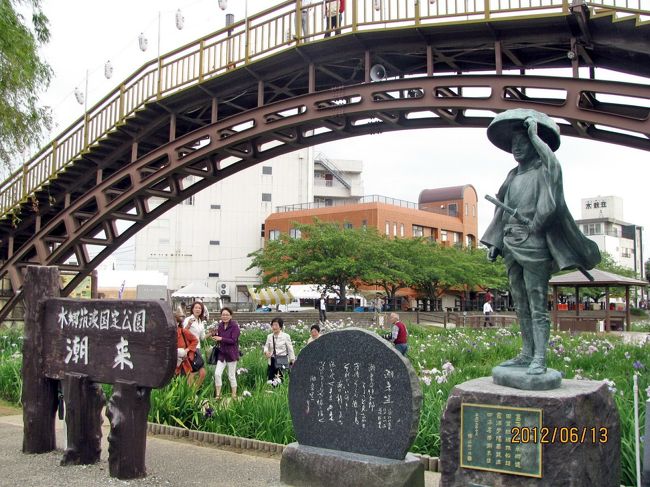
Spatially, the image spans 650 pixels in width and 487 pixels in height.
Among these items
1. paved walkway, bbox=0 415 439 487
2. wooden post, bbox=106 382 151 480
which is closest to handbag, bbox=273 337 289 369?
paved walkway, bbox=0 415 439 487

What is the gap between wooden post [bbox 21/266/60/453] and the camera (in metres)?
7.36

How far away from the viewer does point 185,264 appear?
206ft

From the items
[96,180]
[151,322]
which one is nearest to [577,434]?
[151,322]

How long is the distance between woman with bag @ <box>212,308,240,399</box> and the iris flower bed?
0.27 metres

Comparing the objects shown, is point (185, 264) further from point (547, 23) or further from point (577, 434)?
point (577, 434)

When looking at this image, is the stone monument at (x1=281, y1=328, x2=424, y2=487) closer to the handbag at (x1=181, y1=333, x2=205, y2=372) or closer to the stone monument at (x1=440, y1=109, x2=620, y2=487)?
the stone monument at (x1=440, y1=109, x2=620, y2=487)

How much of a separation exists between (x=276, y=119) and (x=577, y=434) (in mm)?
12759

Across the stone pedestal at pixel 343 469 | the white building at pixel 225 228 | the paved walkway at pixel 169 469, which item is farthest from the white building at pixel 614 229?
the stone pedestal at pixel 343 469

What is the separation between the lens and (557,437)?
15.6ft

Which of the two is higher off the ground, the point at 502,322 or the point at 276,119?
the point at 276,119

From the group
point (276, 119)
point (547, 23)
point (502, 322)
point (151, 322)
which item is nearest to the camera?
point (151, 322)

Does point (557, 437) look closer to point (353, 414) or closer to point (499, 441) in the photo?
point (499, 441)

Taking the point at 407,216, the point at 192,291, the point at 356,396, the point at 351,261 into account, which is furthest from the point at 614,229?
the point at 356,396
